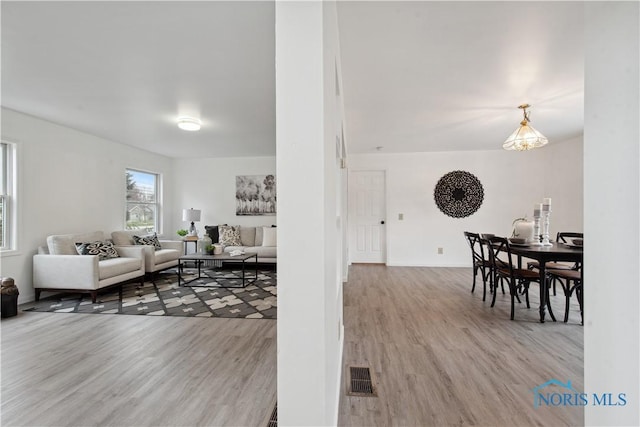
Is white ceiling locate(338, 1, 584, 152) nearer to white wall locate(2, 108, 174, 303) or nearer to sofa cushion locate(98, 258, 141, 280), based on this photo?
sofa cushion locate(98, 258, 141, 280)

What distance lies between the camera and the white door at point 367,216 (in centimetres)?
588

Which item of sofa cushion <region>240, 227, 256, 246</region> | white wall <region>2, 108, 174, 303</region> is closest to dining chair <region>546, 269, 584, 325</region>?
sofa cushion <region>240, 227, 256, 246</region>

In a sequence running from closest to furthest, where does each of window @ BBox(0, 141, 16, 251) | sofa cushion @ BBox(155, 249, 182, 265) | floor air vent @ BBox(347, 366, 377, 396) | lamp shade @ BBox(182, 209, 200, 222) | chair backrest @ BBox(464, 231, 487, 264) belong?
floor air vent @ BBox(347, 366, 377, 396) → window @ BBox(0, 141, 16, 251) → chair backrest @ BBox(464, 231, 487, 264) → sofa cushion @ BBox(155, 249, 182, 265) → lamp shade @ BBox(182, 209, 200, 222)

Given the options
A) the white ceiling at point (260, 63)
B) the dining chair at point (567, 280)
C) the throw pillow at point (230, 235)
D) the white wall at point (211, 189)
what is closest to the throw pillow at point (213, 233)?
the throw pillow at point (230, 235)

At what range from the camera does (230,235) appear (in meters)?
5.80

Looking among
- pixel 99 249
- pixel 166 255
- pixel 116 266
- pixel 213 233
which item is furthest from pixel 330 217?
pixel 213 233

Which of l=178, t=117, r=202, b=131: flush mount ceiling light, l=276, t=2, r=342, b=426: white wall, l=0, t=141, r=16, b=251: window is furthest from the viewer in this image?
l=178, t=117, r=202, b=131: flush mount ceiling light

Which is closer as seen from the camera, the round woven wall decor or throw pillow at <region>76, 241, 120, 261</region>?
throw pillow at <region>76, 241, 120, 261</region>

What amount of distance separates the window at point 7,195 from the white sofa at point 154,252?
1.18m

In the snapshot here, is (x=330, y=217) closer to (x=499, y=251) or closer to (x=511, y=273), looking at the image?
(x=511, y=273)

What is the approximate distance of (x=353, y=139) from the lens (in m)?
4.73

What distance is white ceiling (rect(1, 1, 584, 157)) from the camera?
5.70ft

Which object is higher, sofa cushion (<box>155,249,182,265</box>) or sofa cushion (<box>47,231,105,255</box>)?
sofa cushion (<box>47,231,105,255</box>)

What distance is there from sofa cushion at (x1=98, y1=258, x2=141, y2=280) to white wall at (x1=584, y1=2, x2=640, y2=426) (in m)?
4.52
